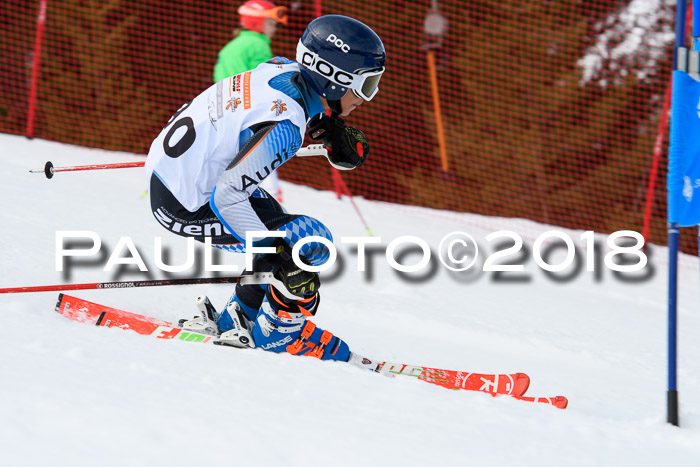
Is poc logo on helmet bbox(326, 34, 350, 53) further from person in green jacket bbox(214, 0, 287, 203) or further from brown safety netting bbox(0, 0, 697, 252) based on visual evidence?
brown safety netting bbox(0, 0, 697, 252)

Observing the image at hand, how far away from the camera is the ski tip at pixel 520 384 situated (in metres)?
3.21

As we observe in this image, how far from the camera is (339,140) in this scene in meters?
3.28

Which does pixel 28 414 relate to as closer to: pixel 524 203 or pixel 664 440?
pixel 664 440

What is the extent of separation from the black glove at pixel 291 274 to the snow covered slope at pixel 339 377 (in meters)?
0.30

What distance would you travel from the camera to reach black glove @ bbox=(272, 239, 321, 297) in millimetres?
3023

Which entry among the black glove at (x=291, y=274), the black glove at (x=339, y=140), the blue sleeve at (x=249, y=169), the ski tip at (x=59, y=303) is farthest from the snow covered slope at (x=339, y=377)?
the black glove at (x=339, y=140)

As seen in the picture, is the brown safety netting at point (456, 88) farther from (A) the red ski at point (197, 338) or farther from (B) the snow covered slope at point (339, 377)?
(A) the red ski at point (197, 338)

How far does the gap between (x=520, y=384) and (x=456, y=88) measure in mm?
9964

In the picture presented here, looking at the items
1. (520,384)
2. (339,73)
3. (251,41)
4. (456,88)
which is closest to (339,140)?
(339,73)

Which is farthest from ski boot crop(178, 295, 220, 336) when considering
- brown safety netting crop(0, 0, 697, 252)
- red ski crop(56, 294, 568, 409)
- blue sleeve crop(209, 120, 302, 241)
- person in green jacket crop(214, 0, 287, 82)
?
brown safety netting crop(0, 0, 697, 252)

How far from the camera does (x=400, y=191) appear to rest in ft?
38.9

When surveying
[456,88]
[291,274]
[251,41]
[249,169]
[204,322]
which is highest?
[456,88]

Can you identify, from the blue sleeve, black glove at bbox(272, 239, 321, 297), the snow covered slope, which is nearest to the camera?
the snow covered slope

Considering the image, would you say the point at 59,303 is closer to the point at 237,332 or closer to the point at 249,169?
the point at 237,332
